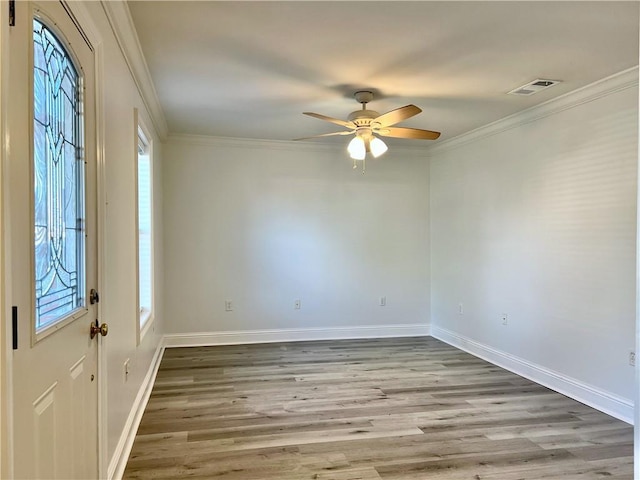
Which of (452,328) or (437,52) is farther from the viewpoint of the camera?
(452,328)

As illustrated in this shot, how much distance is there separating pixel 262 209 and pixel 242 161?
61 centimetres

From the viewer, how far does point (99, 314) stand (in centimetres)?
181

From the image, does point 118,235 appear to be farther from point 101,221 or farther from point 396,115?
point 396,115

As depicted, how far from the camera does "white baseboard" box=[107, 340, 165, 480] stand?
84.0 inches

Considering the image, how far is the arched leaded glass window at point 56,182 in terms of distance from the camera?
1.22 meters

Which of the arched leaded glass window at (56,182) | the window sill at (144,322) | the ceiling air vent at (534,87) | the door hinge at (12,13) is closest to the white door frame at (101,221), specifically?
the arched leaded glass window at (56,182)

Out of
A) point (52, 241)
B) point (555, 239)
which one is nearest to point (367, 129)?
point (555, 239)

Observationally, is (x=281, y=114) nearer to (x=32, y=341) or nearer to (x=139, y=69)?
(x=139, y=69)

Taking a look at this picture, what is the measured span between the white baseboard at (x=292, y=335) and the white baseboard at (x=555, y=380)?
651 millimetres

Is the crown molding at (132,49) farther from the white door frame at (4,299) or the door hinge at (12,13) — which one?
the white door frame at (4,299)

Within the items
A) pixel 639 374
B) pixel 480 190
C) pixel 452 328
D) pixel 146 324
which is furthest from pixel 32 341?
pixel 452 328

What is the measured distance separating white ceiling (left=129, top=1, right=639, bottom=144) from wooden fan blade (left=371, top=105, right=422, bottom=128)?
0.26 meters

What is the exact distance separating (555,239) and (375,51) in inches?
87.4

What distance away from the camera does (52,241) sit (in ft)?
4.35
